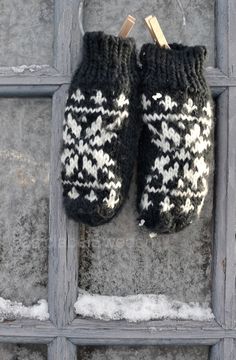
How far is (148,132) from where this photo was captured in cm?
153

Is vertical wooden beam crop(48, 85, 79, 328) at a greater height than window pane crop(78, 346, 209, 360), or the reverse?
vertical wooden beam crop(48, 85, 79, 328)

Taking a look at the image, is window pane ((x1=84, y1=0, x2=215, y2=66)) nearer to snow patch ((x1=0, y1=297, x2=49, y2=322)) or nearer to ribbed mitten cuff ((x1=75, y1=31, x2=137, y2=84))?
ribbed mitten cuff ((x1=75, y1=31, x2=137, y2=84))

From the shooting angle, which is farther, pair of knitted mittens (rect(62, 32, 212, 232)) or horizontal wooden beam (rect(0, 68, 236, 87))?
horizontal wooden beam (rect(0, 68, 236, 87))

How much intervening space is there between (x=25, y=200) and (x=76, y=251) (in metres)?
0.21

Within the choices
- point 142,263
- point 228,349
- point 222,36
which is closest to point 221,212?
point 142,263

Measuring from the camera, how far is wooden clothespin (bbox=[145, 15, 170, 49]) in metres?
1.49

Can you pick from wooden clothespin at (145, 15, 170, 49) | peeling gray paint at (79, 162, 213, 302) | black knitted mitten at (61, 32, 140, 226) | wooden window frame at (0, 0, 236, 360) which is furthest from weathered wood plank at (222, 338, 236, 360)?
wooden clothespin at (145, 15, 170, 49)

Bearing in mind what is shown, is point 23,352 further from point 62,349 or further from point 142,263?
point 142,263

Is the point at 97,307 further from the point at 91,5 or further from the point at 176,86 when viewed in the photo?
the point at 91,5

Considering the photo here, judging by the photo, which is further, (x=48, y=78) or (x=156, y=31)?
(x=48, y=78)

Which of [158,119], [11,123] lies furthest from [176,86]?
[11,123]

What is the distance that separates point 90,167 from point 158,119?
22cm

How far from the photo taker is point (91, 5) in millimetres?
1645

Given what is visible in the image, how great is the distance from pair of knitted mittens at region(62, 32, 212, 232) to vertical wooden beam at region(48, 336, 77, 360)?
36cm
